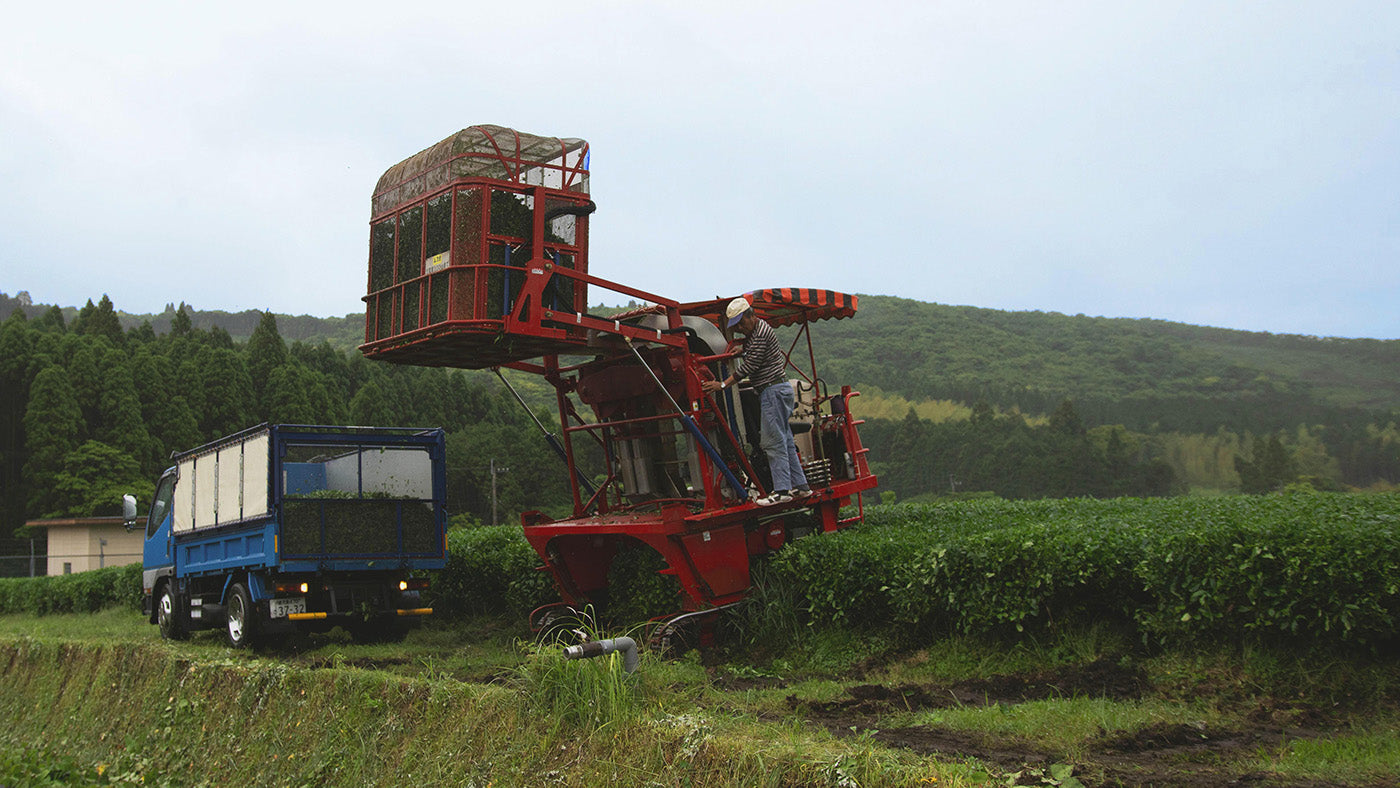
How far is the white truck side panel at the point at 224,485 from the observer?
1191 cm

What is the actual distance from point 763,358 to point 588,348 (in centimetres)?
162

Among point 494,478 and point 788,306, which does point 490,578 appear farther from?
point 494,478

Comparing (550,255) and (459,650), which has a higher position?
(550,255)

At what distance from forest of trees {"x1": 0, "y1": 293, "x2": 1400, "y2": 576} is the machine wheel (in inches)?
161

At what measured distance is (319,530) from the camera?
11742 mm

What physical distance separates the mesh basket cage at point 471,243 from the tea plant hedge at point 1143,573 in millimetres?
3310

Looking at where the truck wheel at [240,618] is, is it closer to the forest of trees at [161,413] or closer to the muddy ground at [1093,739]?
the muddy ground at [1093,739]

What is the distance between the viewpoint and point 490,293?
9.11 meters

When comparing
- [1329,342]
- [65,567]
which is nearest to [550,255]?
[65,567]

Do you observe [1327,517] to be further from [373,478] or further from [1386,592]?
[373,478]

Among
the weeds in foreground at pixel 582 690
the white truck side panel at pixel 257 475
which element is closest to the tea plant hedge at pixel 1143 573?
the weeds in foreground at pixel 582 690

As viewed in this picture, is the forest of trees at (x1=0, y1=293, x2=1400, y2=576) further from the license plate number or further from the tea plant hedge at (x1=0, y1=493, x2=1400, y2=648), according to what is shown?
the tea plant hedge at (x1=0, y1=493, x2=1400, y2=648)

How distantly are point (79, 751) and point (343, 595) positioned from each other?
2828mm

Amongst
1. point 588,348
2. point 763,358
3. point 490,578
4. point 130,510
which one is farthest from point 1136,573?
point 130,510
